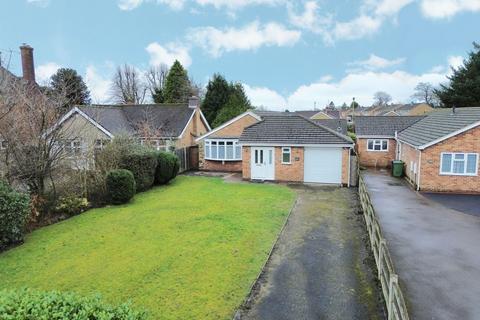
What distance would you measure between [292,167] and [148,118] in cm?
1362

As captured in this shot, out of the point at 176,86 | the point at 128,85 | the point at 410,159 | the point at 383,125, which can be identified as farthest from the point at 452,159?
the point at 128,85

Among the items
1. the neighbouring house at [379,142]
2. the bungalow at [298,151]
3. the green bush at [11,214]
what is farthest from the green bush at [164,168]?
the neighbouring house at [379,142]

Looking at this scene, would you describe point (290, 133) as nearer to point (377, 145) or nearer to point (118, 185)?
point (377, 145)

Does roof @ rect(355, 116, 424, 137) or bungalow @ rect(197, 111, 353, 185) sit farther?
roof @ rect(355, 116, 424, 137)

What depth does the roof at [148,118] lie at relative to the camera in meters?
26.1

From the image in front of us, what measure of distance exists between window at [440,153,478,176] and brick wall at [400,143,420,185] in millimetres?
1296

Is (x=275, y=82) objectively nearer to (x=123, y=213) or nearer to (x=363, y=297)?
(x=123, y=213)

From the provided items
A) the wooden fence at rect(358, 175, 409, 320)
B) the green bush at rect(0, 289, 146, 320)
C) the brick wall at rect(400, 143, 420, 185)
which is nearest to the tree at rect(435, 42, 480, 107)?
the brick wall at rect(400, 143, 420, 185)

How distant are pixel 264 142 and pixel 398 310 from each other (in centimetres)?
1608

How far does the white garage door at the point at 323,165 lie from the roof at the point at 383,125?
29.9ft

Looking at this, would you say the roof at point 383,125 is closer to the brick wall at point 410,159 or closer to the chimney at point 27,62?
the brick wall at point 410,159

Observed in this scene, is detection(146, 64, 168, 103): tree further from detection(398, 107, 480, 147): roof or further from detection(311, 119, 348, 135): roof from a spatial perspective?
detection(398, 107, 480, 147): roof

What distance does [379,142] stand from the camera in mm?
27609

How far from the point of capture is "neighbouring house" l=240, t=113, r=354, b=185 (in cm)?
1991
